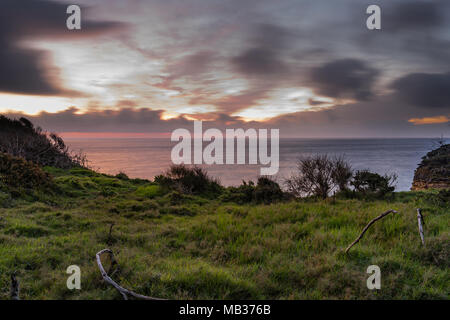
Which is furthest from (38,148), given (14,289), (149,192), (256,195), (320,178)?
(14,289)

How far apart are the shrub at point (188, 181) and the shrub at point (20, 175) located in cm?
588

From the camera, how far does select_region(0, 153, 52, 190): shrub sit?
1162cm

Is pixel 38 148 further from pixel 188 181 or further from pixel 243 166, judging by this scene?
pixel 243 166

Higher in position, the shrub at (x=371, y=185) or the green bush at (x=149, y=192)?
the shrub at (x=371, y=185)

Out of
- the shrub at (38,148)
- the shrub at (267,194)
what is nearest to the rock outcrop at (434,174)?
the shrub at (267,194)

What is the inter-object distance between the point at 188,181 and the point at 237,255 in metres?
10.9

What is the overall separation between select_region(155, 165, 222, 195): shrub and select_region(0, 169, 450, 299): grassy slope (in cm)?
625

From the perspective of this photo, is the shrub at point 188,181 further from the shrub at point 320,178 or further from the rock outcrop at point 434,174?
the rock outcrop at point 434,174

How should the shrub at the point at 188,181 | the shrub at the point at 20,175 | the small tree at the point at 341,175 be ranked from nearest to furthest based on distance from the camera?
the shrub at the point at 20,175
the small tree at the point at 341,175
the shrub at the point at 188,181

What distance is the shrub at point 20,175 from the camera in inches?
458

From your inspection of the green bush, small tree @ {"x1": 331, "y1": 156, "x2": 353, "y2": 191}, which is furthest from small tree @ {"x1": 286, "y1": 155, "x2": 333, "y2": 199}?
the green bush

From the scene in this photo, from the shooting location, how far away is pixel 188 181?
52.2ft

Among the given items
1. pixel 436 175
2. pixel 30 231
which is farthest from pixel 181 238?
pixel 436 175
